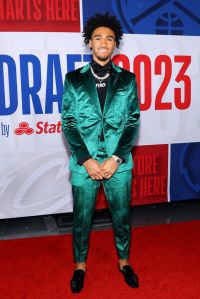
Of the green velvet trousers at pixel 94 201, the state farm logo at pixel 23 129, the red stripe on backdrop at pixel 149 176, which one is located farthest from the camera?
the red stripe on backdrop at pixel 149 176

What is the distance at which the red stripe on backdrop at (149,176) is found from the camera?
315 cm

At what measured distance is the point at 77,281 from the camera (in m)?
2.01

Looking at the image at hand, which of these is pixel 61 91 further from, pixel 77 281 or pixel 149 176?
pixel 77 281

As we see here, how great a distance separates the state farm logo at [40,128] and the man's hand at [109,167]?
3.77ft

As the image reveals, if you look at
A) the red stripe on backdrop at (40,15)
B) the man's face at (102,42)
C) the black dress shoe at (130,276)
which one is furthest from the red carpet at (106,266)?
the red stripe on backdrop at (40,15)

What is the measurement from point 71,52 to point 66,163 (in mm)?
949

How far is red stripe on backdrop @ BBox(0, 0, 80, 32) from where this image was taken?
8.84 feet

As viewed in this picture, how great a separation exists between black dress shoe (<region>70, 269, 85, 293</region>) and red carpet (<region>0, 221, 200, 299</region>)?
33 millimetres

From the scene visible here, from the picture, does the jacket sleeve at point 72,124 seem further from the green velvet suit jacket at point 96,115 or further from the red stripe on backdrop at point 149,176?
the red stripe on backdrop at point 149,176

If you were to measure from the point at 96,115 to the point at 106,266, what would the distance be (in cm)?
105

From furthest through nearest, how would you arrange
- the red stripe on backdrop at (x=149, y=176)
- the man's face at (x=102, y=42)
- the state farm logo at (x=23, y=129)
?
the red stripe on backdrop at (x=149, y=176) → the state farm logo at (x=23, y=129) → the man's face at (x=102, y=42)

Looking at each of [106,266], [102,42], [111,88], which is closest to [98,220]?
[106,266]

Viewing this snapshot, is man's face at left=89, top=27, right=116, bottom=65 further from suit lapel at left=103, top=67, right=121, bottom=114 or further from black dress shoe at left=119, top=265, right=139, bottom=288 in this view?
black dress shoe at left=119, top=265, right=139, bottom=288

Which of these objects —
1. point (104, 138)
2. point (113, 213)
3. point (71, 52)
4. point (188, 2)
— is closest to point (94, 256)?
point (113, 213)
